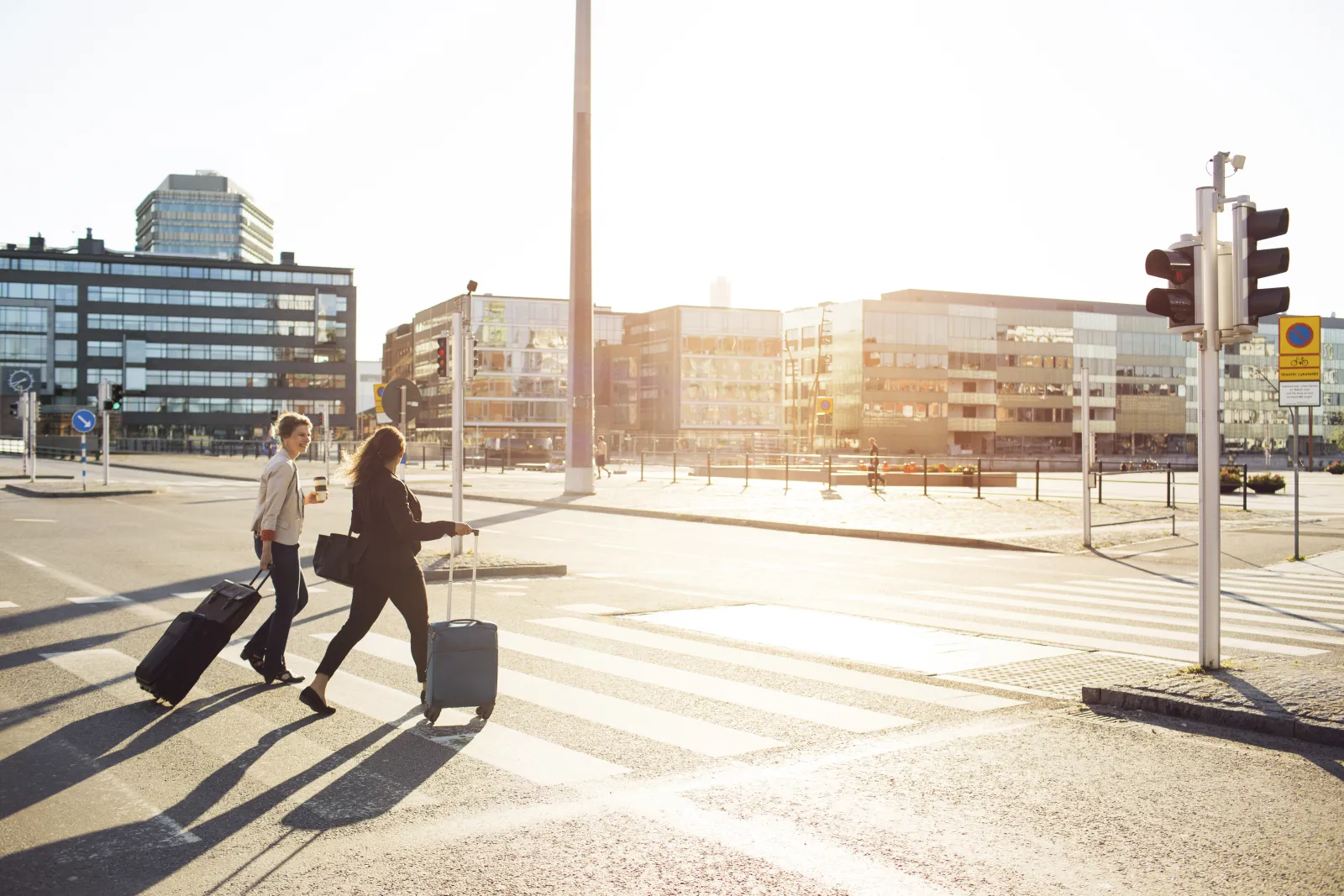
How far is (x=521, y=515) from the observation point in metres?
27.9

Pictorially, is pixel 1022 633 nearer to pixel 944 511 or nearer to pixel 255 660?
pixel 255 660

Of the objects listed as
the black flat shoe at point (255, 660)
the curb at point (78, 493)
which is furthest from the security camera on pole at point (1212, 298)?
the curb at point (78, 493)

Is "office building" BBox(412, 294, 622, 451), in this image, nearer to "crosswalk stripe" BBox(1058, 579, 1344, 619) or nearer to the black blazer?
"crosswalk stripe" BBox(1058, 579, 1344, 619)

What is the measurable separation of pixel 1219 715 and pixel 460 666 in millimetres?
4543

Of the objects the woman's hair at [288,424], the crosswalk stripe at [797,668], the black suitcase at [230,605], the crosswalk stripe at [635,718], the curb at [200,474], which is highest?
the woman's hair at [288,424]

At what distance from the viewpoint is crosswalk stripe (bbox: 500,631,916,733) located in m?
7.20

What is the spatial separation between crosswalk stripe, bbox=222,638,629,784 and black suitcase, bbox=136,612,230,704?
2.83 feet

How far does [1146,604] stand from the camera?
42.1 ft

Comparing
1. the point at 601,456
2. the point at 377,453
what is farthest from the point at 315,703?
the point at 601,456

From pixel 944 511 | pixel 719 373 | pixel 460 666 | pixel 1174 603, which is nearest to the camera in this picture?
pixel 460 666

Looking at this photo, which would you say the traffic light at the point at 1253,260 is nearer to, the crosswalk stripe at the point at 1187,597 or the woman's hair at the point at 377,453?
the crosswalk stripe at the point at 1187,597

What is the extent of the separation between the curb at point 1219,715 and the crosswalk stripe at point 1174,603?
15.2 ft

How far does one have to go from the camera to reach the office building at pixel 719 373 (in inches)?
4397

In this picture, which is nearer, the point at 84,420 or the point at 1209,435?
the point at 1209,435
